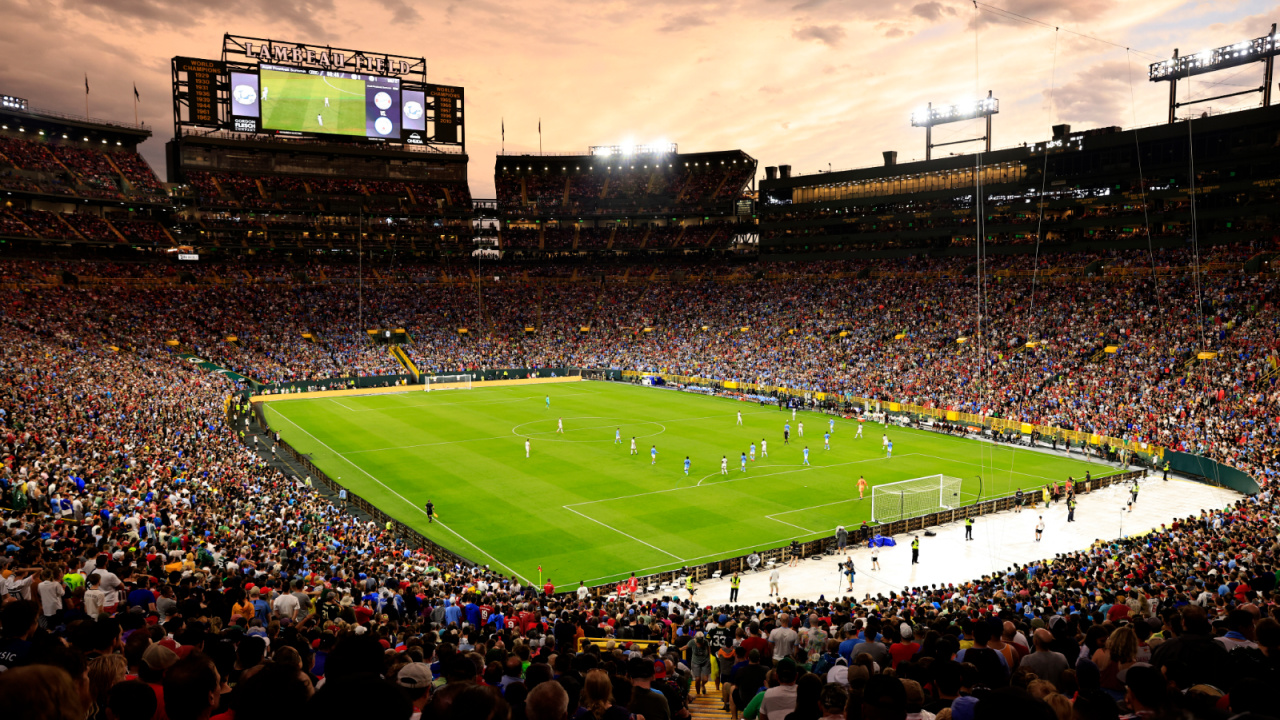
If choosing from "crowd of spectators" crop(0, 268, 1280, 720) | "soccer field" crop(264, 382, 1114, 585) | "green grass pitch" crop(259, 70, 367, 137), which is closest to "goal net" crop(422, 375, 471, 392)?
"soccer field" crop(264, 382, 1114, 585)

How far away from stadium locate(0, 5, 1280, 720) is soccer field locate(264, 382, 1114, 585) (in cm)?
35

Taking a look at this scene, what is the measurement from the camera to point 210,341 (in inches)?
2891

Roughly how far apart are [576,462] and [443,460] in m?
7.71

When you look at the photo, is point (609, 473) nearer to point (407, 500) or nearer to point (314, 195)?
point (407, 500)

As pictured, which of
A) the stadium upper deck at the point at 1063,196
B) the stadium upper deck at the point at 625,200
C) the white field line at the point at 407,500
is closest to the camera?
the white field line at the point at 407,500

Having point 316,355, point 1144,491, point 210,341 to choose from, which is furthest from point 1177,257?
point 210,341

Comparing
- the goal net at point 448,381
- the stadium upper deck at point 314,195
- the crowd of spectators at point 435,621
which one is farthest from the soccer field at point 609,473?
the stadium upper deck at point 314,195

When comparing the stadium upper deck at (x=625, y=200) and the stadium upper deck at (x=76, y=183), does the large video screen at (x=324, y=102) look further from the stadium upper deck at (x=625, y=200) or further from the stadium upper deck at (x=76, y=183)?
the stadium upper deck at (x=625, y=200)

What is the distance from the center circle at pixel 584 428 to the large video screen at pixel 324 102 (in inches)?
2036

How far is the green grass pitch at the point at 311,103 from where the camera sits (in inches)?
3374

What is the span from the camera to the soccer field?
30.4 meters

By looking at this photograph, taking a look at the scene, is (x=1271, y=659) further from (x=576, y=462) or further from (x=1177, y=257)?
(x=1177, y=257)

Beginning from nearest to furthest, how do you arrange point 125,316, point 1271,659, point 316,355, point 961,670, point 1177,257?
point 961,670 < point 1271,659 < point 1177,257 < point 125,316 < point 316,355

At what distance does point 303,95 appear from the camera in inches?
3408
